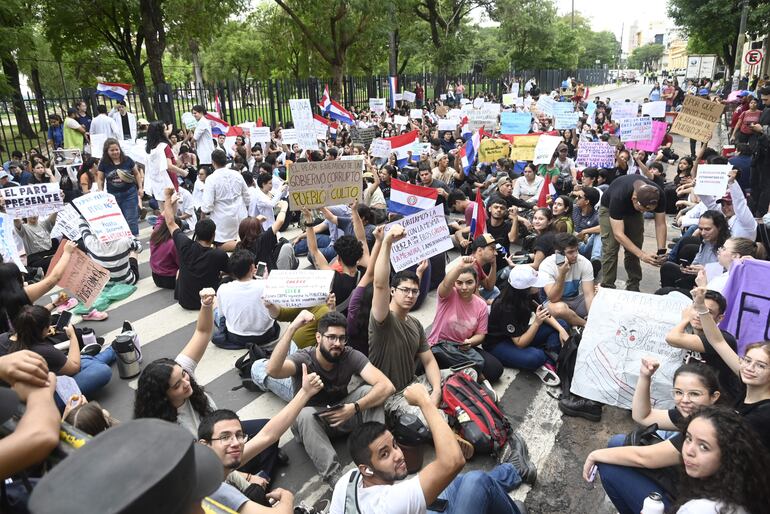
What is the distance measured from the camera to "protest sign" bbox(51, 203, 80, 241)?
7.07 m

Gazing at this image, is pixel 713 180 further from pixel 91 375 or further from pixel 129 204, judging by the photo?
pixel 129 204

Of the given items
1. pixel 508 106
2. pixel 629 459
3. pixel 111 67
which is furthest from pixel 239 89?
pixel 629 459

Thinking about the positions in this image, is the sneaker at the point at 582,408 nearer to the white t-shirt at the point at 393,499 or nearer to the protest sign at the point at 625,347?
the protest sign at the point at 625,347

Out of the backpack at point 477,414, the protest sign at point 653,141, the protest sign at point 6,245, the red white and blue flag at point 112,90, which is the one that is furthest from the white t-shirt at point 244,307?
the red white and blue flag at point 112,90

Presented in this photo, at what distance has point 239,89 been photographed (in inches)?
816

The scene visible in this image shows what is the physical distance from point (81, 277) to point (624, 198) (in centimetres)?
606

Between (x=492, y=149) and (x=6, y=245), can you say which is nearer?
(x=6, y=245)

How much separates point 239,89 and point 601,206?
16.8 metres

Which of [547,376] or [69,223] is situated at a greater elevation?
[69,223]

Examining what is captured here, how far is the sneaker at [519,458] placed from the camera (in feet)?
13.0

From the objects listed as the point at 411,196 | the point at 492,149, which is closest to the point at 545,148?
the point at 492,149

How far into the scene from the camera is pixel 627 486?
323 cm

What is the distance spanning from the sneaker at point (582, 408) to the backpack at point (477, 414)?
0.73 metres

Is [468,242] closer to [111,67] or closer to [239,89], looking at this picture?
[239,89]
